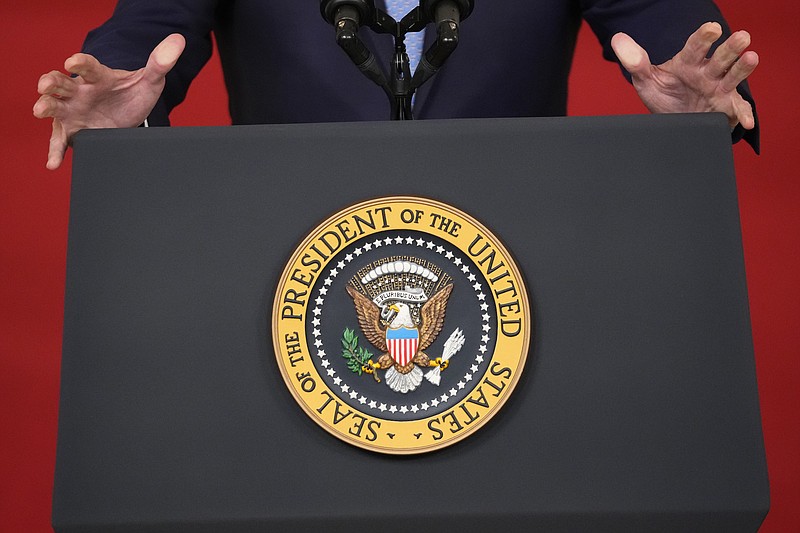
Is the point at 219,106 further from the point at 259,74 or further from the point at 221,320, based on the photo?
the point at 221,320

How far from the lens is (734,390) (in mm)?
1022

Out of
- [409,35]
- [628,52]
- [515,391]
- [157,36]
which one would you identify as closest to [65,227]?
[157,36]

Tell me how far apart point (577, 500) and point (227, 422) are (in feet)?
1.08

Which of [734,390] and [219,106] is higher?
[219,106]

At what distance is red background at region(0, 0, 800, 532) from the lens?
2.24 metres

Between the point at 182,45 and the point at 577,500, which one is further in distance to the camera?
the point at 182,45

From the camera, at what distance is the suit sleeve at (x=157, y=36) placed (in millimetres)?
1482

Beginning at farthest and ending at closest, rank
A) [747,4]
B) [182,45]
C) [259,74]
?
[747,4]
[259,74]
[182,45]

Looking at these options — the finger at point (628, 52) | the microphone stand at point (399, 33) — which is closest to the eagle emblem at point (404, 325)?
the microphone stand at point (399, 33)

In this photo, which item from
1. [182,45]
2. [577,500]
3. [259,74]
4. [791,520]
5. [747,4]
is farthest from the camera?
[747,4]

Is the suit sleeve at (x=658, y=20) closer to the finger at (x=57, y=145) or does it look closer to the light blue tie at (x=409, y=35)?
the light blue tie at (x=409, y=35)

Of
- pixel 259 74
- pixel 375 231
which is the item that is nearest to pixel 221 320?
pixel 375 231

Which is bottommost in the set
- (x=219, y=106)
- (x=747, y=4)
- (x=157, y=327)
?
(x=157, y=327)

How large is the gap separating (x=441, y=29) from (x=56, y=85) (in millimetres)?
419
